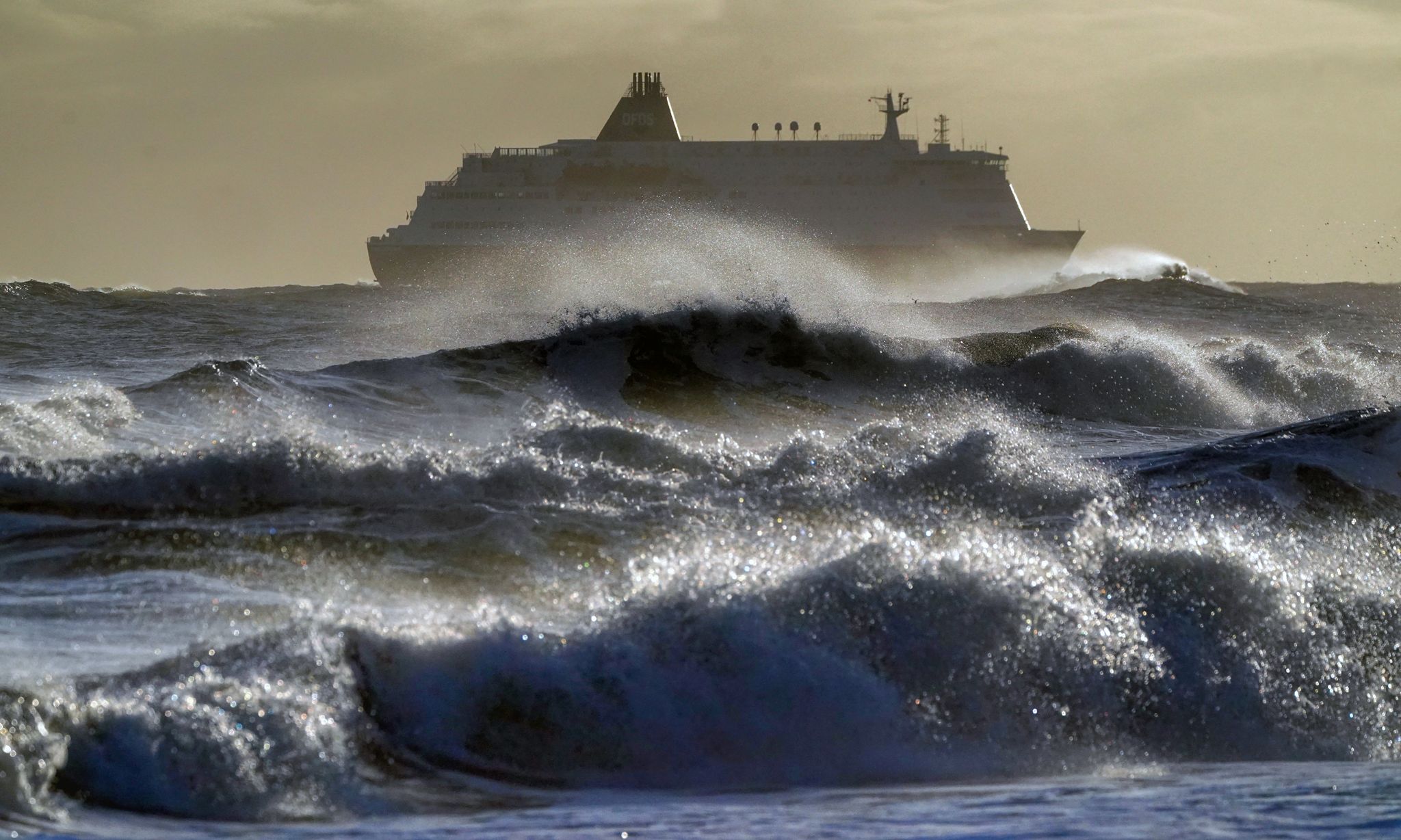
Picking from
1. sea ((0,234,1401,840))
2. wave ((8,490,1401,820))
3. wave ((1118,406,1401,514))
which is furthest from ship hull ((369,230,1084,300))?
wave ((8,490,1401,820))

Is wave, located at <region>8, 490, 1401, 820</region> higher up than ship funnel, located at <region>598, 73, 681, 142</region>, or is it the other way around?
ship funnel, located at <region>598, 73, 681, 142</region>

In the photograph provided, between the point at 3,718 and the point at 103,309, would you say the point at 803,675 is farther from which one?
the point at 103,309

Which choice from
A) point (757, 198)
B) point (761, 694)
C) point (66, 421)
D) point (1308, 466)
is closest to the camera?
point (761, 694)

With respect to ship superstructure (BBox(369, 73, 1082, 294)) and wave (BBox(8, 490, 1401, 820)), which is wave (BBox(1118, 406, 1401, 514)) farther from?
ship superstructure (BBox(369, 73, 1082, 294))

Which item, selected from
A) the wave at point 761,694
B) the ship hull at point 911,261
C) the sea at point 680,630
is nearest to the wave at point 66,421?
the sea at point 680,630

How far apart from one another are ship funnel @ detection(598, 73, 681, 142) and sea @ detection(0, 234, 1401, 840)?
48525 millimetres

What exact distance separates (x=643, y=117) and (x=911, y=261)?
1306cm

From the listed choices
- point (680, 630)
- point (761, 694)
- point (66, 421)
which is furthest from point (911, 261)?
point (761, 694)

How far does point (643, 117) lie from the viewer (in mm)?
58656

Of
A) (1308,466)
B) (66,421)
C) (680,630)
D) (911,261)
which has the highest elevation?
(911,261)

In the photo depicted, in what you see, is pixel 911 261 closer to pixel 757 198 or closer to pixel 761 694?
pixel 757 198

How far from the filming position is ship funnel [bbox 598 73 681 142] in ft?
192

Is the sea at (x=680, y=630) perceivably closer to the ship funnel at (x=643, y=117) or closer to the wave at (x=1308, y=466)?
the wave at (x=1308, y=466)

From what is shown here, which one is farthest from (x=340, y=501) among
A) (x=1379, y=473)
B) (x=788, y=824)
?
(x=1379, y=473)
